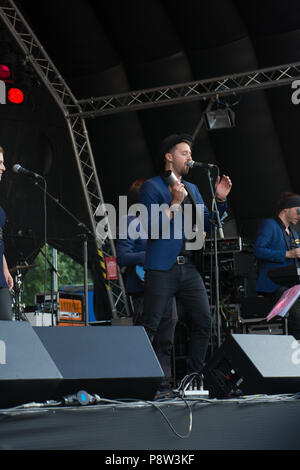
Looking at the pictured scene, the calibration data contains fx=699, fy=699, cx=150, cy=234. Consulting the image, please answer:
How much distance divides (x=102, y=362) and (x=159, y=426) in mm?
324

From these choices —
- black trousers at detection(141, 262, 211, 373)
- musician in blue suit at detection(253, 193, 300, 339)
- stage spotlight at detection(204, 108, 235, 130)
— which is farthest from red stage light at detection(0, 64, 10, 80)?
black trousers at detection(141, 262, 211, 373)

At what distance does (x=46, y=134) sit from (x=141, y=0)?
2348mm

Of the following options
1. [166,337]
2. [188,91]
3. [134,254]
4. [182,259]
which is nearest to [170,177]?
[182,259]

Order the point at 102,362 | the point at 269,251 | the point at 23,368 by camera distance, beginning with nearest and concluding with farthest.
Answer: the point at 23,368, the point at 102,362, the point at 269,251

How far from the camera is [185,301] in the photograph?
400 cm

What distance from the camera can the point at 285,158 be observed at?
28.7 feet

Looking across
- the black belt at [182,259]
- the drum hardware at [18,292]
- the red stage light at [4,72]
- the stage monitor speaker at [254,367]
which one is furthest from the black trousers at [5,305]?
the red stage light at [4,72]

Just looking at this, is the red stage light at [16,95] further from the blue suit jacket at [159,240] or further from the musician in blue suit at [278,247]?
the blue suit jacket at [159,240]

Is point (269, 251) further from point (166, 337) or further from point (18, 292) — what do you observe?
point (18, 292)

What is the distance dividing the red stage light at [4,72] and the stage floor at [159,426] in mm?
6043

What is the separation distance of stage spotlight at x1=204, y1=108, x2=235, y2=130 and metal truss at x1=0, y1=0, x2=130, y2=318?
5.25 feet

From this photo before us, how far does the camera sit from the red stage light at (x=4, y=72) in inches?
305

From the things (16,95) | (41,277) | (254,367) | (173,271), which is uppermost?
(16,95)
